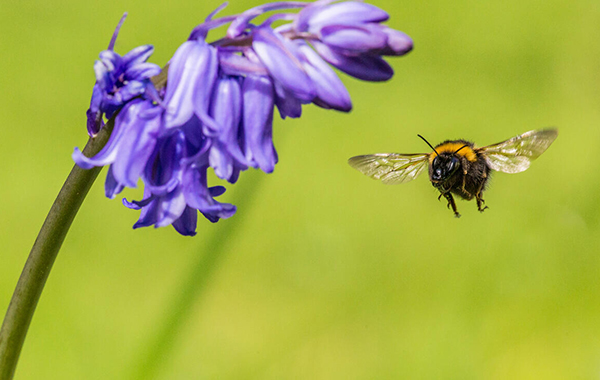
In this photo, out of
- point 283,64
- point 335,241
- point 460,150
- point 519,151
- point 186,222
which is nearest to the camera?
point 283,64

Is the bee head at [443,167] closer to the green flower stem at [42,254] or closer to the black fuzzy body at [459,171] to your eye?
the black fuzzy body at [459,171]

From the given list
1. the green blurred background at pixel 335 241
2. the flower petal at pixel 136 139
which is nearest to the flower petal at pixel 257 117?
the flower petal at pixel 136 139

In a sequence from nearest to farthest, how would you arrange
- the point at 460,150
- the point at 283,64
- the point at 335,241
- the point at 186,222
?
the point at 283,64, the point at 186,222, the point at 460,150, the point at 335,241

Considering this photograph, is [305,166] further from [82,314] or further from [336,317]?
[82,314]

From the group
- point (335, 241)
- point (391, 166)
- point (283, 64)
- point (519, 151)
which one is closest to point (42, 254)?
point (283, 64)

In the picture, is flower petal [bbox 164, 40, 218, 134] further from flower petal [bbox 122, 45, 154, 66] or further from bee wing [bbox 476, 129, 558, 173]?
bee wing [bbox 476, 129, 558, 173]

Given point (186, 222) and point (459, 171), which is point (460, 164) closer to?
point (459, 171)
